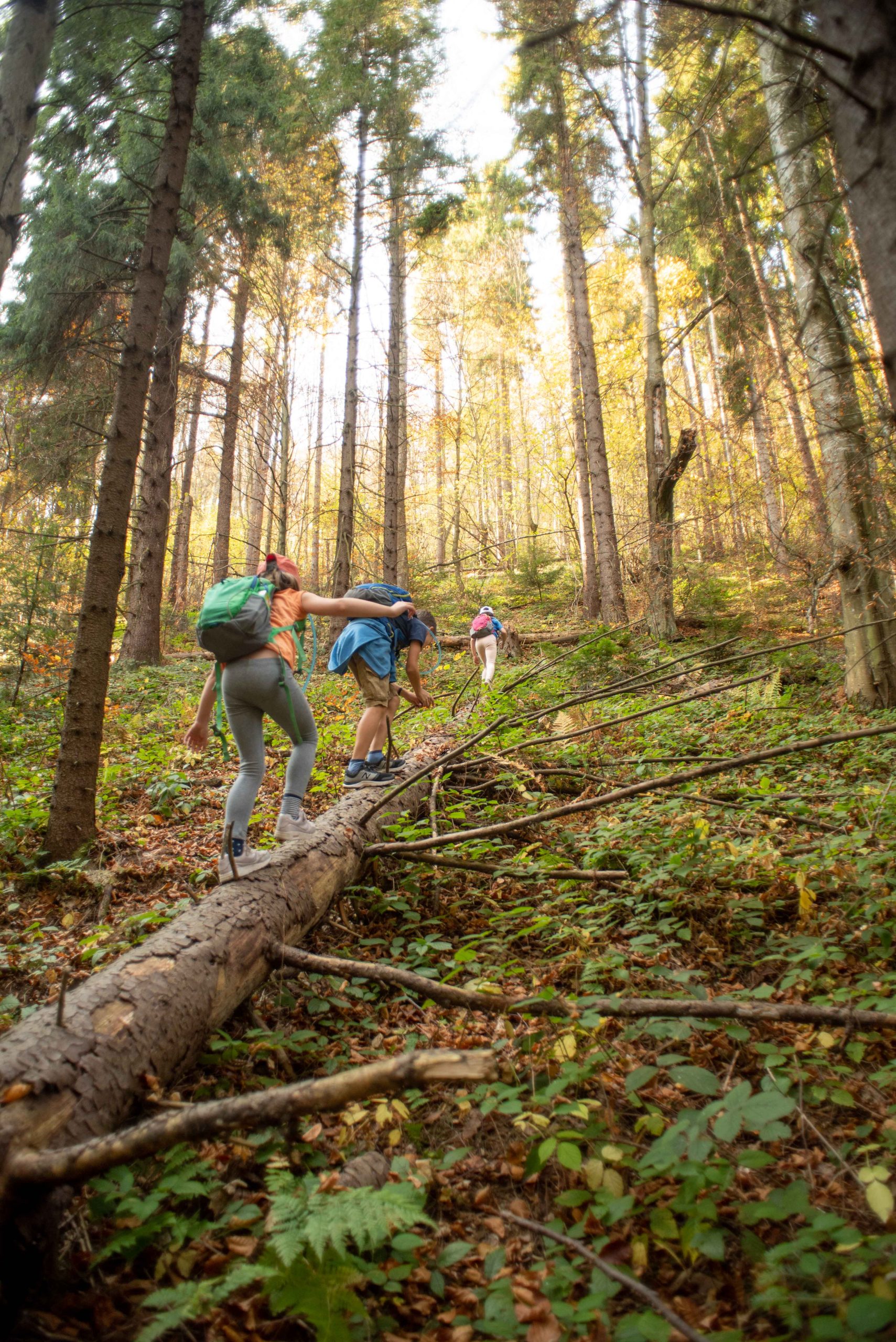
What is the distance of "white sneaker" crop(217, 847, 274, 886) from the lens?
346 centimetres

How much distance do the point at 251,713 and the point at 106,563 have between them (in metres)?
2.24

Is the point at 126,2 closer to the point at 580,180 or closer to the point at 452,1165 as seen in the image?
the point at 452,1165

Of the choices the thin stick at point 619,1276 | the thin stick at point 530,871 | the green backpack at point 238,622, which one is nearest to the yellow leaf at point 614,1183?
the thin stick at point 619,1276

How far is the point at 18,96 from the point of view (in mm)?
5469

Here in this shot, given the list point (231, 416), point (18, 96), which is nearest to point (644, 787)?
point (18, 96)

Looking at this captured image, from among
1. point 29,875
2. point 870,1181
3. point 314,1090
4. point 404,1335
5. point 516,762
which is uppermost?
point 516,762

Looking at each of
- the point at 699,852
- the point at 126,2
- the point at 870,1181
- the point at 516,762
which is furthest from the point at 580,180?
the point at 870,1181

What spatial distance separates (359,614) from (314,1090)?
8.98 ft

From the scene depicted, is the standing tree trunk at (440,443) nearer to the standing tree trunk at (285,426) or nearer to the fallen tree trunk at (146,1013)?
the standing tree trunk at (285,426)

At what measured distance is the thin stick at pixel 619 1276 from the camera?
142cm

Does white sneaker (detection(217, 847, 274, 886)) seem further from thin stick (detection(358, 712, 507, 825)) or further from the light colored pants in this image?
the light colored pants

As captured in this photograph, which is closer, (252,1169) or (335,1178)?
(335,1178)

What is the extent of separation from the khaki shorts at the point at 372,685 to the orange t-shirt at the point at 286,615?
1.51m

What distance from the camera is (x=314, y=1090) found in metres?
1.69
